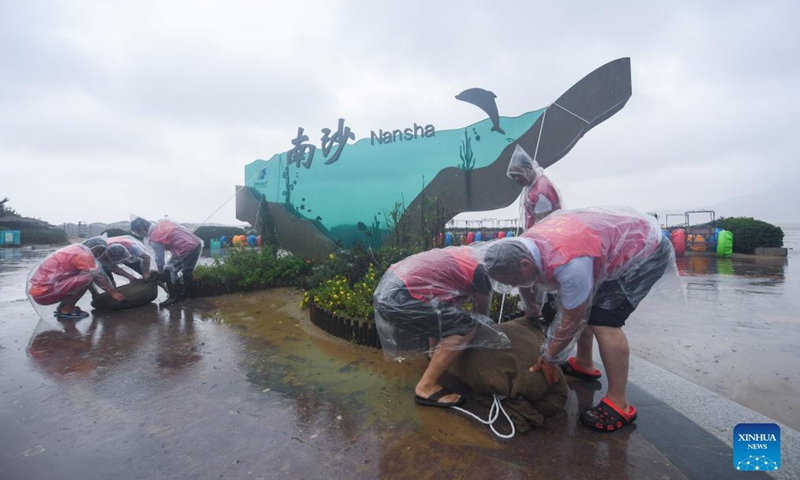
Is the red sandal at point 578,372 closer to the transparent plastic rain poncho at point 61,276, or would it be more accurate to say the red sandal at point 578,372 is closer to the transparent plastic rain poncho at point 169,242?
the transparent plastic rain poncho at point 169,242

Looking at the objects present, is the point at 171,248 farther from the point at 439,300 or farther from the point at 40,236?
the point at 40,236

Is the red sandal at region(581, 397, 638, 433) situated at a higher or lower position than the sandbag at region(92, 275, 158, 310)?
lower

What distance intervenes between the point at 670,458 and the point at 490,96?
6462 millimetres

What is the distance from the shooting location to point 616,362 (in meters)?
2.34

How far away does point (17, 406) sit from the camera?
104 inches

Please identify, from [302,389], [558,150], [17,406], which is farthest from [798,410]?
[17,406]

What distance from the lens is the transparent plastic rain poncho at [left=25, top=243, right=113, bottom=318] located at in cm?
497

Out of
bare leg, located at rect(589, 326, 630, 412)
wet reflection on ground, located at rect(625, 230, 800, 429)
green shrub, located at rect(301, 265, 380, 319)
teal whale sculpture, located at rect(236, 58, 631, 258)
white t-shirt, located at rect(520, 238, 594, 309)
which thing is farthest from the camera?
teal whale sculpture, located at rect(236, 58, 631, 258)

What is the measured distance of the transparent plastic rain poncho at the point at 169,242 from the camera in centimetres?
614

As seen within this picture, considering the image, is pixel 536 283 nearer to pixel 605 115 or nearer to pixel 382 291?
pixel 382 291

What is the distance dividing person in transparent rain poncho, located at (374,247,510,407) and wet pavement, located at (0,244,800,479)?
31 cm

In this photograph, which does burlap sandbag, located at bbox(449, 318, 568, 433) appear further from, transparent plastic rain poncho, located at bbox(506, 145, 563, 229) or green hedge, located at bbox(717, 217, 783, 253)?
green hedge, located at bbox(717, 217, 783, 253)

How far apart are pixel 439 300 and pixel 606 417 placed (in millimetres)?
1227

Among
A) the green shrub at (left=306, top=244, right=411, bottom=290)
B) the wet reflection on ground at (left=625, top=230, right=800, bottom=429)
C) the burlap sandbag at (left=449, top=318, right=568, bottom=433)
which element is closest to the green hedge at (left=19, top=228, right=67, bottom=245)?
the green shrub at (left=306, top=244, right=411, bottom=290)
